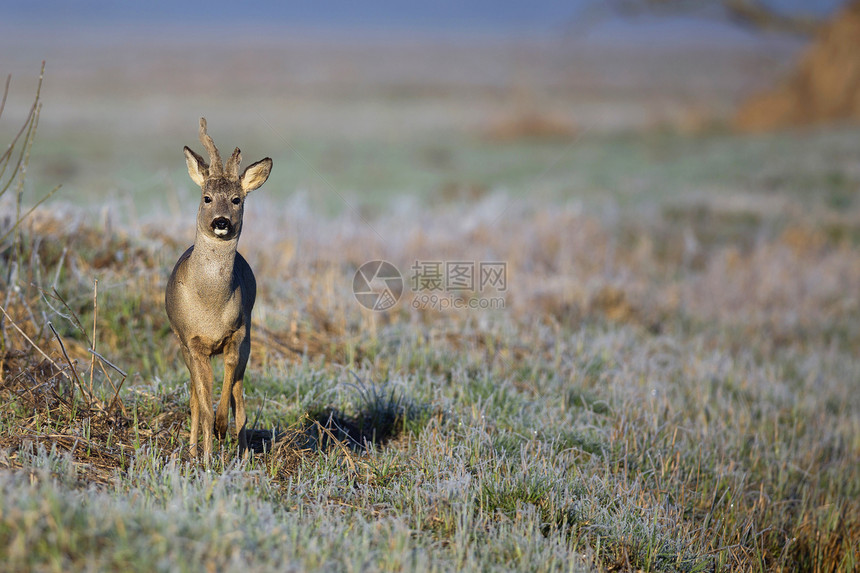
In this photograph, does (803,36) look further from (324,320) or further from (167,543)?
(167,543)

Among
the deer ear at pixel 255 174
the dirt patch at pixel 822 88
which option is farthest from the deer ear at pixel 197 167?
the dirt patch at pixel 822 88

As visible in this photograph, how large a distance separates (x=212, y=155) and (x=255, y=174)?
0.20 m

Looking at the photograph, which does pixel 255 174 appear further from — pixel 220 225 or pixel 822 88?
pixel 822 88

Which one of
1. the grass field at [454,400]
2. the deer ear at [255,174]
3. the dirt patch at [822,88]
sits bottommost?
the grass field at [454,400]

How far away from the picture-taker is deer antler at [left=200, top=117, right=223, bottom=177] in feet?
10.0

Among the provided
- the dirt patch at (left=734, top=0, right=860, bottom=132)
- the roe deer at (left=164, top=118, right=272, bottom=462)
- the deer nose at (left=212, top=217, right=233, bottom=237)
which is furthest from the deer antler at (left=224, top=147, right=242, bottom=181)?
the dirt patch at (left=734, top=0, right=860, bottom=132)

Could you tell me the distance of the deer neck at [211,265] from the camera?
3170 mm

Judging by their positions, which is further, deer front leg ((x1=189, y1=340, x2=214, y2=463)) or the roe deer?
deer front leg ((x1=189, y1=340, x2=214, y2=463))

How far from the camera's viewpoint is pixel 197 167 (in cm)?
314

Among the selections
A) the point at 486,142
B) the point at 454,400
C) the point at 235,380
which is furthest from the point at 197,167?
the point at 486,142

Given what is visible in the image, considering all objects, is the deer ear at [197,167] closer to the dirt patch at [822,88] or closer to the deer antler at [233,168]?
the deer antler at [233,168]

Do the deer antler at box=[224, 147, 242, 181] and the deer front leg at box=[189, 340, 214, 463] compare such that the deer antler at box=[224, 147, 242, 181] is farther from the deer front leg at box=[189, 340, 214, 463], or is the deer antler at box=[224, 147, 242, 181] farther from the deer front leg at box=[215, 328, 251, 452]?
the deer front leg at box=[189, 340, 214, 463]

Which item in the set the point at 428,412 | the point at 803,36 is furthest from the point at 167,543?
the point at 803,36

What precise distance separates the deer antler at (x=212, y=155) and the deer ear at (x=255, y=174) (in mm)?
103
